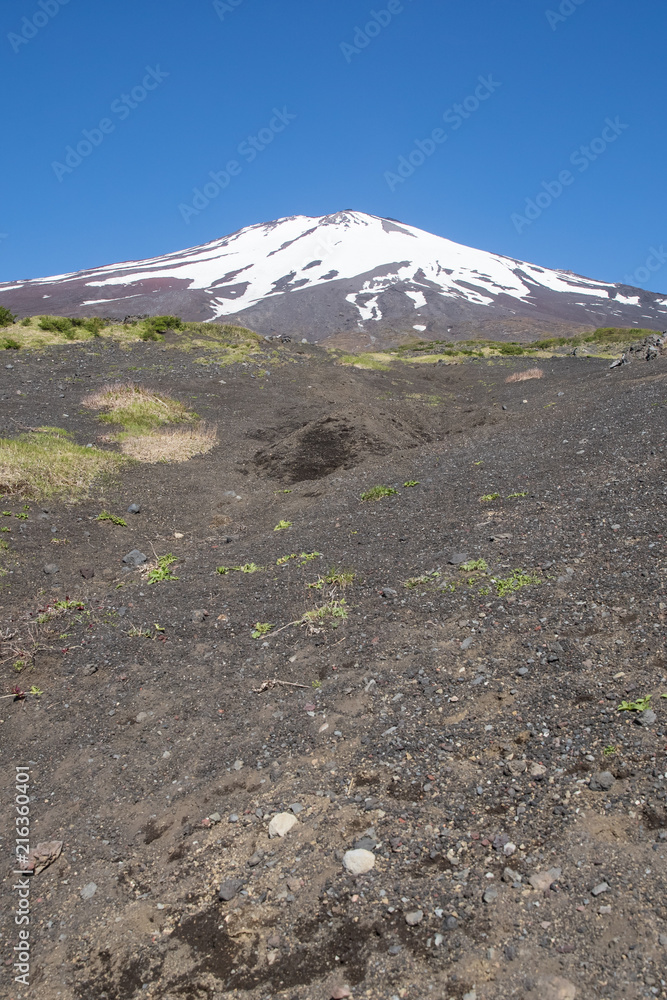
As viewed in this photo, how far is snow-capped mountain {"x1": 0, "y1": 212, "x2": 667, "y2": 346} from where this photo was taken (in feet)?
235

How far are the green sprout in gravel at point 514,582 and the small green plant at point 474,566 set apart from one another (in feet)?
0.98

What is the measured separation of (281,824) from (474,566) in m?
3.58

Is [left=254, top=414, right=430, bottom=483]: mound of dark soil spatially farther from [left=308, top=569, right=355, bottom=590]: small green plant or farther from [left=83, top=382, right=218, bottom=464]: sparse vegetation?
[left=308, top=569, right=355, bottom=590]: small green plant

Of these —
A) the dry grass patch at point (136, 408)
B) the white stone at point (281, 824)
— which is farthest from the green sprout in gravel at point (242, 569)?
the dry grass patch at point (136, 408)

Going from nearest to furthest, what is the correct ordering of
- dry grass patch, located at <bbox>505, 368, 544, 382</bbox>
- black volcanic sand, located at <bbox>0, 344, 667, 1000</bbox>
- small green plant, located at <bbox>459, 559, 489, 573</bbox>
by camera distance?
black volcanic sand, located at <bbox>0, 344, 667, 1000</bbox> → small green plant, located at <bbox>459, 559, 489, 573</bbox> → dry grass patch, located at <bbox>505, 368, 544, 382</bbox>

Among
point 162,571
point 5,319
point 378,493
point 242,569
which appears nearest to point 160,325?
point 5,319

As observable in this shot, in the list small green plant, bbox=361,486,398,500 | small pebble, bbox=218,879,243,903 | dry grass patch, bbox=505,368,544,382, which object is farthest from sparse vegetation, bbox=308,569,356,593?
dry grass patch, bbox=505,368,544,382

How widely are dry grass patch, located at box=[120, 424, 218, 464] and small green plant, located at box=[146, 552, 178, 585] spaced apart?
16.1 ft

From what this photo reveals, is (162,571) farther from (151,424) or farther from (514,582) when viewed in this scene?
(151,424)

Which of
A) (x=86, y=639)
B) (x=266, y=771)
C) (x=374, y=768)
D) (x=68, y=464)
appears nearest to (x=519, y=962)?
(x=374, y=768)

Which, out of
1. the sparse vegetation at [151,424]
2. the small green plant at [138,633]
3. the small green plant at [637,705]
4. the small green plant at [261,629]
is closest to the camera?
the small green plant at [637,705]

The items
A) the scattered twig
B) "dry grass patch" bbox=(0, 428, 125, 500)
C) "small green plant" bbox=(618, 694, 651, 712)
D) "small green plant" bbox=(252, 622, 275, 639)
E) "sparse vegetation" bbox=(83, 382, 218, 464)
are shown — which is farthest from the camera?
"sparse vegetation" bbox=(83, 382, 218, 464)

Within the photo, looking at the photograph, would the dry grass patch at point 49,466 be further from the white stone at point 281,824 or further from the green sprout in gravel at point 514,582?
the white stone at point 281,824

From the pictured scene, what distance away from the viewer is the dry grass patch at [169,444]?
1305cm
